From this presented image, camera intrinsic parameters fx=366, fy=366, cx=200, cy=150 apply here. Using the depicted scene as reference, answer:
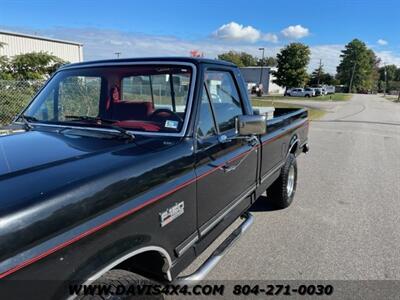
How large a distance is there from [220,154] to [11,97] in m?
9.22

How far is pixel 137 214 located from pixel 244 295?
1.69m

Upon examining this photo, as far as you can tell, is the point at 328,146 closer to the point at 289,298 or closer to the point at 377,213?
the point at 377,213

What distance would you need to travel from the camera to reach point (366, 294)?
318cm

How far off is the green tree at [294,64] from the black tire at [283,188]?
6453 cm

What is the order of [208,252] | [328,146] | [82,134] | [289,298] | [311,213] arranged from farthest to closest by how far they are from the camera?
[328,146] → [311,213] → [208,252] → [289,298] → [82,134]

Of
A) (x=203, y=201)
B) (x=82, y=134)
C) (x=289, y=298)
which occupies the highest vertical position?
(x=82, y=134)

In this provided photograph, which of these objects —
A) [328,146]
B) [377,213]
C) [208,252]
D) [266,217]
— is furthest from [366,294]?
[328,146]

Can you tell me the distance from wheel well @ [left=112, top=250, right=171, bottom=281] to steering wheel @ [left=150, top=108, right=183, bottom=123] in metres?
1.03

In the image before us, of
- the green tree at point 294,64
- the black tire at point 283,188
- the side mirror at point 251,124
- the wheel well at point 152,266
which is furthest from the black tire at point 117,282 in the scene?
the green tree at point 294,64

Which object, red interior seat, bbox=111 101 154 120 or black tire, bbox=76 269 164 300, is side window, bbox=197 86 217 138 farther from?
black tire, bbox=76 269 164 300

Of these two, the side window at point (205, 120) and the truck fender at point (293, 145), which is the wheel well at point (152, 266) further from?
the truck fender at point (293, 145)

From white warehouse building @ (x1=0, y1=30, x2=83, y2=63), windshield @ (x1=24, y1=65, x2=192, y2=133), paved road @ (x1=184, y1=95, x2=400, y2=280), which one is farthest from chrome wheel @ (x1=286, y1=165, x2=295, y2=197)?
white warehouse building @ (x1=0, y1=30, x2=83, y2=63)

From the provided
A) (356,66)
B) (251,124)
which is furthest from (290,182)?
(356,66)

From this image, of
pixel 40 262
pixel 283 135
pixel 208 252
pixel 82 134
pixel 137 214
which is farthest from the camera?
pixel 283 135
